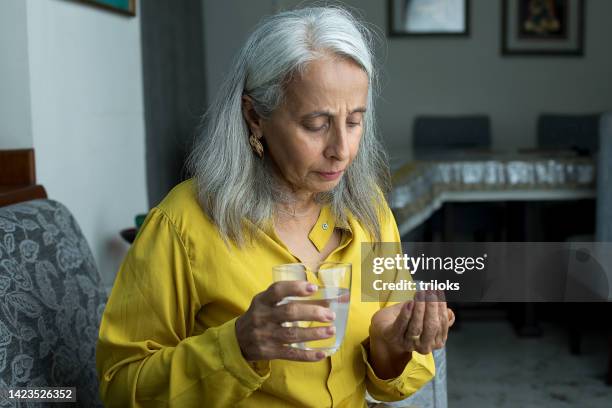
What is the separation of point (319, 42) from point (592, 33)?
522 cm

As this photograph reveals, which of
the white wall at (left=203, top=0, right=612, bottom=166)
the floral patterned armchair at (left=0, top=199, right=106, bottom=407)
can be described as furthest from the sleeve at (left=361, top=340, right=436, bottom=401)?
the white wall at (left=203, top=0, right=612, bottom=166)

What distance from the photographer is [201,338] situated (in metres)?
1.14

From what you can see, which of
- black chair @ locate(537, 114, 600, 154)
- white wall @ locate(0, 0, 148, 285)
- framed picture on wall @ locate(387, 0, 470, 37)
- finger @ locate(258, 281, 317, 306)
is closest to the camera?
finger @ locate(258, 281, 317, 306)

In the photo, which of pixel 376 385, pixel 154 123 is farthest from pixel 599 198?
pixel 376 385

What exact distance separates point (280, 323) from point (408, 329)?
A: 0.83ft

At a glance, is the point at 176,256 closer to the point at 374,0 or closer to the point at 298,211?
the point at 298,211

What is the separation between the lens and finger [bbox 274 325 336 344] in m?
0.97

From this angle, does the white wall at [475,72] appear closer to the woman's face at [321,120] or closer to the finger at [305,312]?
the woman's face at [321,120]

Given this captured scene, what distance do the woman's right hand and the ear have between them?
14.3 inches

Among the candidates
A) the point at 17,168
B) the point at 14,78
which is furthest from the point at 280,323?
the point at 14,78

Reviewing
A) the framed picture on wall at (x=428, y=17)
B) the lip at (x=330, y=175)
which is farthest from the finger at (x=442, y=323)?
the framed picture on wall at (x=428, y=17)

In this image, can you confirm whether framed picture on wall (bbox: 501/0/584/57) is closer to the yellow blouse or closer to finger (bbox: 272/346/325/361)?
the yellow blouse

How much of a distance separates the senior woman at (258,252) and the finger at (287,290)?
130 mm

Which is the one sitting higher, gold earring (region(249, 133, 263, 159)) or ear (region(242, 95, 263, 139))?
ear (region(242, 95, 263, 139))
